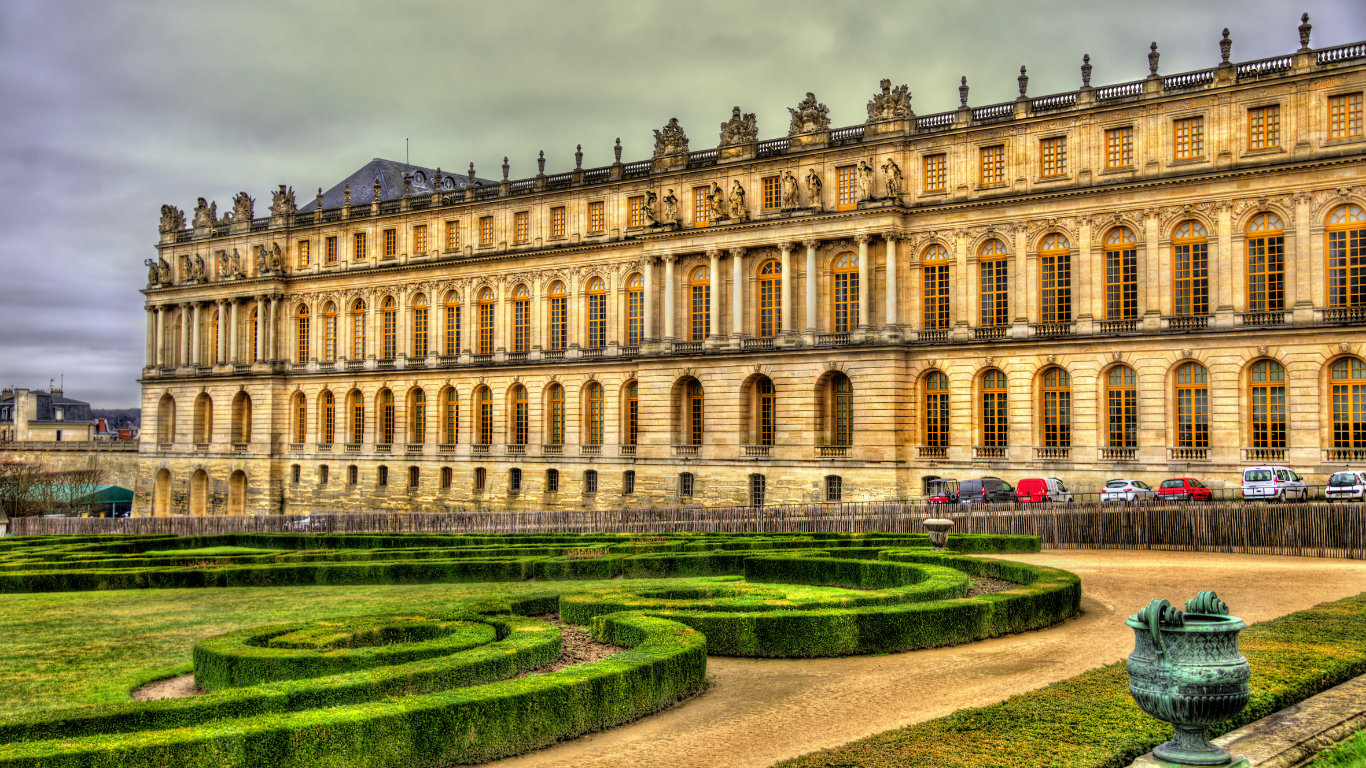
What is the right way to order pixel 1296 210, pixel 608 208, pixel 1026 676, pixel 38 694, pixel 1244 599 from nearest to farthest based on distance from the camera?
1. pixel 38 694
2. pixel 1026 676
3. pixel 1244 599
4. pixel 1296 210
5. pixel 608 208

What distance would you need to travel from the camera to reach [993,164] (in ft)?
182

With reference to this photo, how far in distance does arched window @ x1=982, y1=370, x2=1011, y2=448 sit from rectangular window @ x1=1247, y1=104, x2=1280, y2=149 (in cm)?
1528

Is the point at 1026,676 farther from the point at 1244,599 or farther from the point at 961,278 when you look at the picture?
the point at 961,278

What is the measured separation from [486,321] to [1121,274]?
134 feet

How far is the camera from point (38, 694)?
591 inches

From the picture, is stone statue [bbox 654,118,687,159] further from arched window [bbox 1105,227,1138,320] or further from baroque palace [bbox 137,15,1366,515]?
arched window [bbox 1105,227,1138,320]

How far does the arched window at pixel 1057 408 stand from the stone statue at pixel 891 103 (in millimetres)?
15446

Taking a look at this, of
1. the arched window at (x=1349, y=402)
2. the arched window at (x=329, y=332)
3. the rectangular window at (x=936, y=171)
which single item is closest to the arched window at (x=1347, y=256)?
the arched window at (x=1349, y=402)

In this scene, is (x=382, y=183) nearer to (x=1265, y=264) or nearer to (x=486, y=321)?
(x=486, y=321)

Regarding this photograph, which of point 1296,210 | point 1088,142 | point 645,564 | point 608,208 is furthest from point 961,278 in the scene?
point 645,564

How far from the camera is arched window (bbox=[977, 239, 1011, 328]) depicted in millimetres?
55250

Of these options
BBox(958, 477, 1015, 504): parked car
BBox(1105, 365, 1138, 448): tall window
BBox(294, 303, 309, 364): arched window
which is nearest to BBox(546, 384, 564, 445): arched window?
BBox(294, 303, 309, 364): arched window

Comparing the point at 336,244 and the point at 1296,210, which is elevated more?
the point at 336,244

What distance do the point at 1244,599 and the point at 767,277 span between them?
1594 inches
